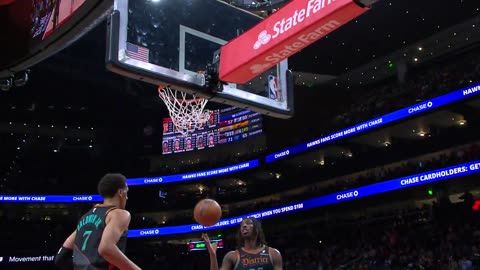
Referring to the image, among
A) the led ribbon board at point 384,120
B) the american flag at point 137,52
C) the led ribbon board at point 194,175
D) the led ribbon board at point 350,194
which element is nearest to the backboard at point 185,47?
the american flag at point 137,52

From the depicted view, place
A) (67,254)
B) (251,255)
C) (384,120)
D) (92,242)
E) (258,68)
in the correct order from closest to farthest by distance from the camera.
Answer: (92,242) < (67,254) < (251,255) < (258,68) < (384,120)

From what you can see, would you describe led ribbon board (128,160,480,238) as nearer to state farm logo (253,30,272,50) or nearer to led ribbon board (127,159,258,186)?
led ribbon board (127,159,258,186)

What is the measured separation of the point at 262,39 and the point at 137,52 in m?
1.14

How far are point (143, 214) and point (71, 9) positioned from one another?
84.6 feet

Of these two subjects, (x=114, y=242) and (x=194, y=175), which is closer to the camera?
(x=114, y=242)

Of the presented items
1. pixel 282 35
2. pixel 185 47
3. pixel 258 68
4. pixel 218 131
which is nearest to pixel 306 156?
pixel 218 131

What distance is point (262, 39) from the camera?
4.80 metres

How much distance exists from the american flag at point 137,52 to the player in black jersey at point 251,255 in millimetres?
1700

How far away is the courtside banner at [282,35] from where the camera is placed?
13.3 ft

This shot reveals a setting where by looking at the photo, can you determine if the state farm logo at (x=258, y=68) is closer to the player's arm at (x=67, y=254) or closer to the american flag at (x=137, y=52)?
the american flag at (x=137, y=52)

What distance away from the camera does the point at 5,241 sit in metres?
25.8

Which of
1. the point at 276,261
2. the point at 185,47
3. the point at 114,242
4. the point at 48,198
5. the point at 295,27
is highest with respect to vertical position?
the point at 48,198

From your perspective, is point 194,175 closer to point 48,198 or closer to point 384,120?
point 48,198

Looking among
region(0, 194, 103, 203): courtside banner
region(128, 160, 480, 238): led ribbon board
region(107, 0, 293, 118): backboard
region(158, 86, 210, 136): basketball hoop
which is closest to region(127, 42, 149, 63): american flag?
region(107, 0, 293, 118): backboard
